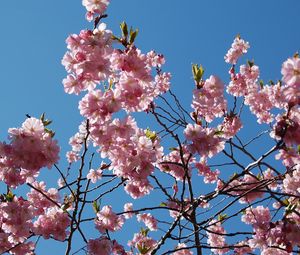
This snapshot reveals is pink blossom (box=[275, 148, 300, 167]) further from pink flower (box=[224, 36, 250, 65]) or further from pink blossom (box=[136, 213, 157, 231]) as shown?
pink blossom (box=[136, 213, 157, 231])

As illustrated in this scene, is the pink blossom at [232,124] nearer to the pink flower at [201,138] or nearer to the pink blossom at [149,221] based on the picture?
the pink flower at [201,138]

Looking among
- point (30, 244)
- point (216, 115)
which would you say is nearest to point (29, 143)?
point (30, 244)

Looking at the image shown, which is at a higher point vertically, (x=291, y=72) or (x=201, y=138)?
(x=201, y=138)

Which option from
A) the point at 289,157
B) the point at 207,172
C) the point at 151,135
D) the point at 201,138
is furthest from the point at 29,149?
the point at 207,172

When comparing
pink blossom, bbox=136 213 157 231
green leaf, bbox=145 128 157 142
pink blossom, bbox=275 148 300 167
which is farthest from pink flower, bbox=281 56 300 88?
pink blossom, bbox=136 213 157 231

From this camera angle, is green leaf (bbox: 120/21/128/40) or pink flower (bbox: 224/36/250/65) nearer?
green leaf (bbox: 120/21/128/40)

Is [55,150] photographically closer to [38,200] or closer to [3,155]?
[3,155]

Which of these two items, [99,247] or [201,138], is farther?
[99,247]

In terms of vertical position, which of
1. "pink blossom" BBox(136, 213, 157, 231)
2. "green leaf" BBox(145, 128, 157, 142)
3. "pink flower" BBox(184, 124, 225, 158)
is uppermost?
"pink blossom" BBox(136, 213, 157, 231)

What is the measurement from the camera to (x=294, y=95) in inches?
131

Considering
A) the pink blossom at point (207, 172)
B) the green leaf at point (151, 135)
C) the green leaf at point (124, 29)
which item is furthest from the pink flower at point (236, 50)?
the green leaf at point (124, 29)

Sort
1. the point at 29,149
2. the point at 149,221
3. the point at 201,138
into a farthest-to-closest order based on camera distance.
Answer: the point at 149,221 → the point at 201,138 → the point at 29,149

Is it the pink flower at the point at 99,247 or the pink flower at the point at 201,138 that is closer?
the pink flower at the point at 201,138

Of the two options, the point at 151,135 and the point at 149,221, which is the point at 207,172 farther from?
the point at 151,135
